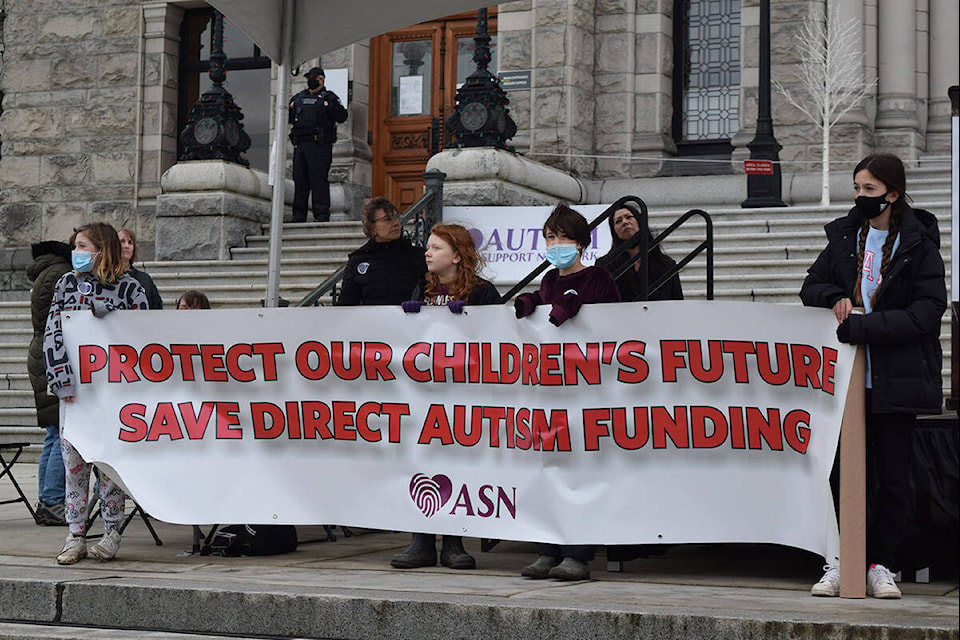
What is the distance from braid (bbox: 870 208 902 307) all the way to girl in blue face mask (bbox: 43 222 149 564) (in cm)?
376

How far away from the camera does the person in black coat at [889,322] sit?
6.34 meters

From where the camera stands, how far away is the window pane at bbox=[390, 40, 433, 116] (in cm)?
2114

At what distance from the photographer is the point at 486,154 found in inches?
623

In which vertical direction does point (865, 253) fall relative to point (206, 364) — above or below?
above

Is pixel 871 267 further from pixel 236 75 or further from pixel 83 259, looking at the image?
pixel 236 75

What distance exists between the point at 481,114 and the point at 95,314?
8.76 metres

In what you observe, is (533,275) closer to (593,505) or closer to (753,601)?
(593,505)

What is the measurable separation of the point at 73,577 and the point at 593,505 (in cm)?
238

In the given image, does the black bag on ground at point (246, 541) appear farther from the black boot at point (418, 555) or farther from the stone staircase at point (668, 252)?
the stone staircase at point (668, 252)

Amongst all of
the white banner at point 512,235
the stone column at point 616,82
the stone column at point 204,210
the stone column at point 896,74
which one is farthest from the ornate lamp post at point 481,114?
the stone column at point 896,74

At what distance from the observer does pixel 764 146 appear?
1716 cm

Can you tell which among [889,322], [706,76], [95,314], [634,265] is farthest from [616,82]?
[889,322]

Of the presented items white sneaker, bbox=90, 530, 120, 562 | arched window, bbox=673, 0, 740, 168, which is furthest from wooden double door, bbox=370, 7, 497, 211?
white sneaker, bbox=90, 530, 120, 562

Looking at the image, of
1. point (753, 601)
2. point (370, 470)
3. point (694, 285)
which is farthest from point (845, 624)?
point (694, 285)
